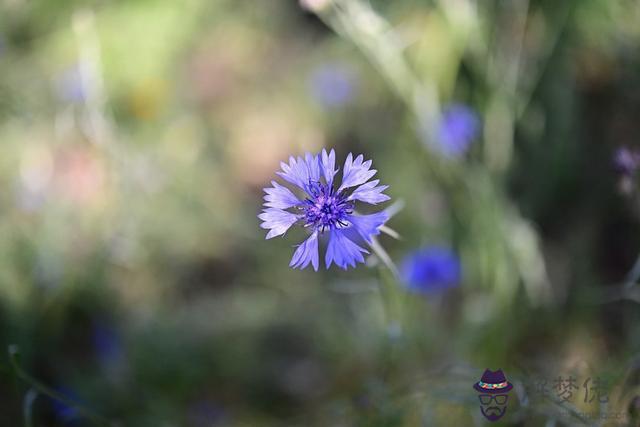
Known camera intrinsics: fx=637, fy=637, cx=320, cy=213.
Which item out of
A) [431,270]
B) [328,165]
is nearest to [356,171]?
[328,165]

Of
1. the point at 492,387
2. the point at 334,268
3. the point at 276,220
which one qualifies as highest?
the point at 334,268

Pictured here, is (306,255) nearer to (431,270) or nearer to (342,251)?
(342,251)

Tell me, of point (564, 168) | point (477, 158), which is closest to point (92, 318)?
point (477, 158)

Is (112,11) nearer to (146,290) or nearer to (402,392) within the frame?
(146,290)

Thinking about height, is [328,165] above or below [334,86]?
below

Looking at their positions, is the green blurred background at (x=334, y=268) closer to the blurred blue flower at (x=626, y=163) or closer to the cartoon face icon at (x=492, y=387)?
the cartoon face icon at (x=492, y=387)

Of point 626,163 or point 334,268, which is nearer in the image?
point 626,163
